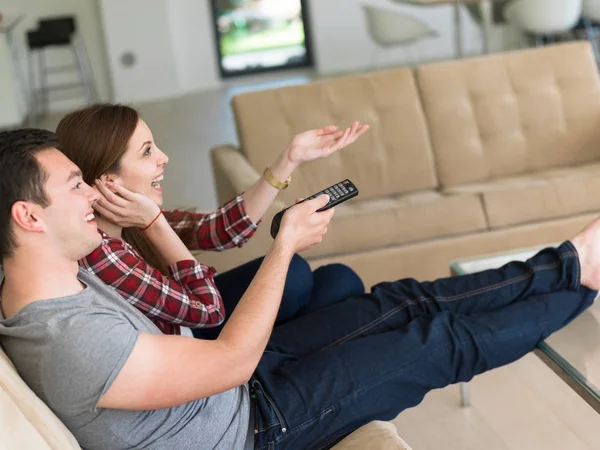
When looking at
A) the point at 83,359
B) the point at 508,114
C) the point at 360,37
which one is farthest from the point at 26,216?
the point at 360,37

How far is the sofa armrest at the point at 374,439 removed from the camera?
4.49ft

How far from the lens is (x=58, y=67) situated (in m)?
7.35

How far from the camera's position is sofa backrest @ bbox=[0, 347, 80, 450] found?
1136 millimetres

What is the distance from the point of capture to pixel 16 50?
23.7ft

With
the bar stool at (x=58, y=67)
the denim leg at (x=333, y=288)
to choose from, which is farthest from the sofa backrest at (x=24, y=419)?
the bar stool at (x=58, y=67)

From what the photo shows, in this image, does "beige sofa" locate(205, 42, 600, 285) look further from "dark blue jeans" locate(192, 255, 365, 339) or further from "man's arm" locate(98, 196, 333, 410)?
"man's arm" locate(98, 196, 333, 410)

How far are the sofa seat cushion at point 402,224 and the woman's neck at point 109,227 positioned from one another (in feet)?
3.56

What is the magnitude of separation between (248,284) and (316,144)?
376 mm

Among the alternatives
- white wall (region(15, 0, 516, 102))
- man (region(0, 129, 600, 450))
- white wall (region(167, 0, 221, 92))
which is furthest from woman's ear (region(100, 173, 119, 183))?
white wall (region(167, 0, 221, 92))

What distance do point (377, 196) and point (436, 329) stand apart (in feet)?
4.91

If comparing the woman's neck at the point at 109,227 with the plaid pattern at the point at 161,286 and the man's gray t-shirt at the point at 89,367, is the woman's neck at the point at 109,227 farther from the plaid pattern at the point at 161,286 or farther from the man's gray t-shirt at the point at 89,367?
the man's gray t-shirt at the point at 89,367

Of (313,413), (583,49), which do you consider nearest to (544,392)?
(313,413)

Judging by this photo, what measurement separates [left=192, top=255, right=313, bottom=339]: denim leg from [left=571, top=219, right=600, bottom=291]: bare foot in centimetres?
63

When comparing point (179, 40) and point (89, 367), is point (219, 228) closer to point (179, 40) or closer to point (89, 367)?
point (89, 367)
